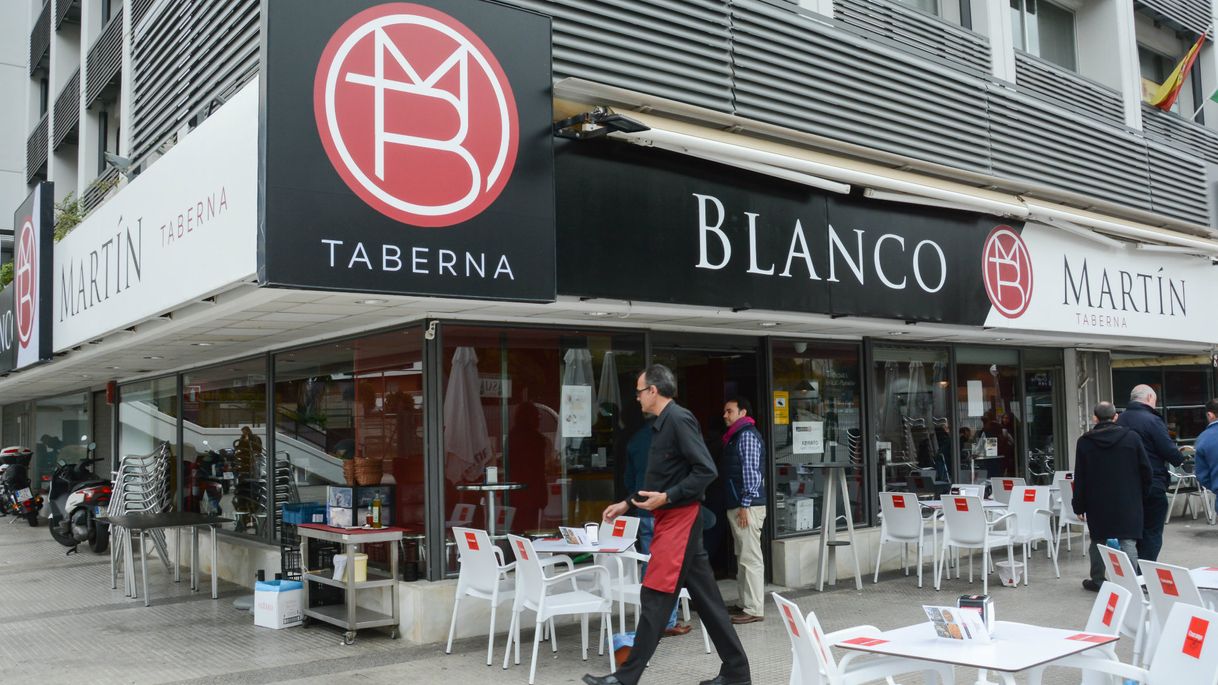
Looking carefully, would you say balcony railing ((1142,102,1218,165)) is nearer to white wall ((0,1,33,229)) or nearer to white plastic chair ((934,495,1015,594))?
white plastic chair ((934,495,1015,594))

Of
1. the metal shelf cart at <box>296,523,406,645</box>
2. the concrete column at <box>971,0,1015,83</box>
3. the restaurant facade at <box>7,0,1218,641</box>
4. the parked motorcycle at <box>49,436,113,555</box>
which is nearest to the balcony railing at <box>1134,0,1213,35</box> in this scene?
the restaurant facade at <box>7,0,1218,641</box>

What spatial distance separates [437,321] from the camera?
7.73m

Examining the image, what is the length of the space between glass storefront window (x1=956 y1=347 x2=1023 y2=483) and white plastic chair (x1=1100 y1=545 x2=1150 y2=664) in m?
6.71

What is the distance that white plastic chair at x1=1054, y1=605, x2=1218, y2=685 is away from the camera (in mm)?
3779

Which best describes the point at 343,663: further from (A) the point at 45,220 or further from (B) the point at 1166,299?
(B) the point at 1166,299

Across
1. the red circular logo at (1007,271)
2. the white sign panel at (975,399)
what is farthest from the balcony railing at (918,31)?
the white sign panel at (975,399)

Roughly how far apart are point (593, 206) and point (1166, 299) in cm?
979

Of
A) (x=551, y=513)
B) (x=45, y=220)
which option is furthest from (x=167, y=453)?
(x=551, y=513)

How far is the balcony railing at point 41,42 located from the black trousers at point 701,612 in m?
21.4

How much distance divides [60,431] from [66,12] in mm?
8702

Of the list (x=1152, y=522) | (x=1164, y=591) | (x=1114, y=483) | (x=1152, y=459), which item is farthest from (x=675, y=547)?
(x=1152, y=459)

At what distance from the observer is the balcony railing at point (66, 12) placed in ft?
63.3

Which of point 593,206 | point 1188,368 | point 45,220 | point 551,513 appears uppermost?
point 45,220

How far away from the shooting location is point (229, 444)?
11.3m
